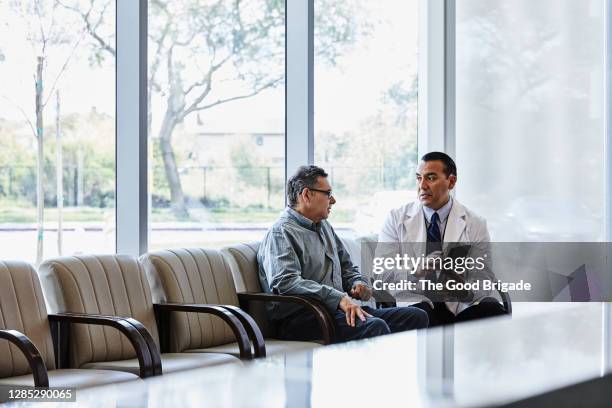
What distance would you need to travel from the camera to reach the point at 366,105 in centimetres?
614

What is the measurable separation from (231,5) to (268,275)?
7.57 ft

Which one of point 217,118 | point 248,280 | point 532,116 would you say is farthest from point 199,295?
point 532,116

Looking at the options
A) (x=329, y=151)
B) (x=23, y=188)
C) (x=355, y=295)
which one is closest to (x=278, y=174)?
(x=329, y=151)

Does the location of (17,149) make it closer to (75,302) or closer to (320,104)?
(75,302)

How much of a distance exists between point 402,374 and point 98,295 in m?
2.62

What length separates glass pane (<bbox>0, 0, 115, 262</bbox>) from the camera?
4.26 metres

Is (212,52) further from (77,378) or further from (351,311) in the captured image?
(77,378)

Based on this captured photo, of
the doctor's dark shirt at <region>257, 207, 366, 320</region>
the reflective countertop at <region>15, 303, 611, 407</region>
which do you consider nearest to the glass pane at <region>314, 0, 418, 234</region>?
the doctor's dark shirt at <region>257, 207, 366, 320</region>

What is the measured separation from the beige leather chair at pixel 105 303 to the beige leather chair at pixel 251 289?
0.48 m

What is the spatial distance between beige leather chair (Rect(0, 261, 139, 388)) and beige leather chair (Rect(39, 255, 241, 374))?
0.10 m

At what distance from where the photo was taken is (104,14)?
15.3 ft

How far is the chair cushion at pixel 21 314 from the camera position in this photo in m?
3.15

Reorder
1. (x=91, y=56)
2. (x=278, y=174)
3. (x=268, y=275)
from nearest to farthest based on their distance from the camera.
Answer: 1. (x=268, y=275)
2. (x=91, y=56)
3. (x=278, y=174)

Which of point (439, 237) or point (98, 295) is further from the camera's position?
point (439, 237)
